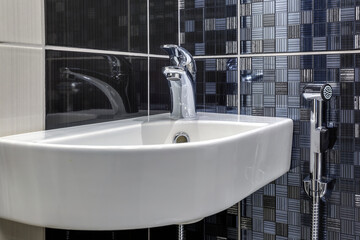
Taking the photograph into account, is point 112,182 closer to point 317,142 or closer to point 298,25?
point 317,142

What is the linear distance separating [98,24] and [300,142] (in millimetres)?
614

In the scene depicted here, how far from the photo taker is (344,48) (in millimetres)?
1129

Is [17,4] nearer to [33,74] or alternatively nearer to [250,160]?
[33,74]

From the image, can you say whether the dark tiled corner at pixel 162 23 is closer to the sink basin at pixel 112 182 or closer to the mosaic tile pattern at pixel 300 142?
the mosaic tile pattern at pixel 300 142

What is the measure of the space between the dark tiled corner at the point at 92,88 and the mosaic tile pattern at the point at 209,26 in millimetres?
198

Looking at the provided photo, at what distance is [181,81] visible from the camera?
1169 mm

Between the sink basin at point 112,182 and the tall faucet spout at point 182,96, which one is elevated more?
the tall faucet spout at point 182,96

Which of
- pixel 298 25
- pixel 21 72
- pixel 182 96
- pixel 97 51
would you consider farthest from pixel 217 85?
pixel 21 72

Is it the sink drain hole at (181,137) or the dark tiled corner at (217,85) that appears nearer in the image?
the sink drain hole at (181,137)

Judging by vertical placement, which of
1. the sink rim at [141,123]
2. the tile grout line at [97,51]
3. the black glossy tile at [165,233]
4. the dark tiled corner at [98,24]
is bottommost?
the black glossy tile at [165,233]

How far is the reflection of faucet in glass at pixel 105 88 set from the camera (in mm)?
979

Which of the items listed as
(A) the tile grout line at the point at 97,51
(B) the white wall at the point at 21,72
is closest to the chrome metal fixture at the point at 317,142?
(A) the tile grout line at the point at 97,51

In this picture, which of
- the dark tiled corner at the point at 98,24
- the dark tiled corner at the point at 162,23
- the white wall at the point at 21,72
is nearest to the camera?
the white wall at the point at 21,72

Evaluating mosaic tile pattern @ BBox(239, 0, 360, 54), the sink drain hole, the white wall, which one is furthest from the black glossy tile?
mosaic tile pattern @ BBox(239, 0, 360, 54)
